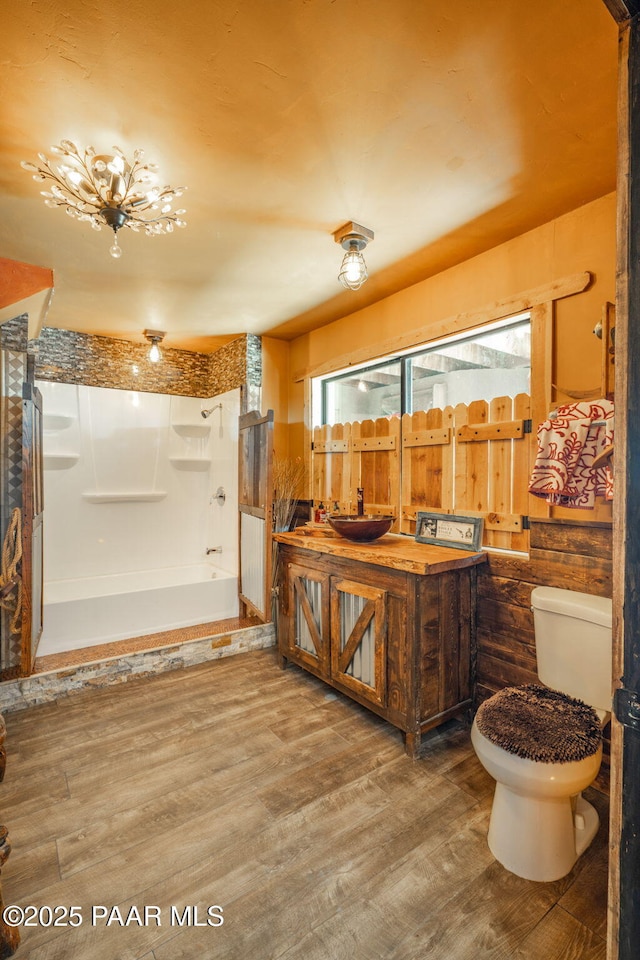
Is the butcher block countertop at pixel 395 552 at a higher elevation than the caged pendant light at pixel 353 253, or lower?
lower

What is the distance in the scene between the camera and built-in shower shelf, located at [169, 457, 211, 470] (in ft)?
15.4

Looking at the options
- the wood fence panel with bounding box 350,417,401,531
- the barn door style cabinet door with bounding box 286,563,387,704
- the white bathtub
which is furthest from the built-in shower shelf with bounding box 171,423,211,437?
the barn door style cabinet door with bounding box 286,563,387,704

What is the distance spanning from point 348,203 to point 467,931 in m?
2.75

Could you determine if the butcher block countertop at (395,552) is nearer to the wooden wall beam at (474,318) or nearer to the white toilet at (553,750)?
the white toilet at (553,750)

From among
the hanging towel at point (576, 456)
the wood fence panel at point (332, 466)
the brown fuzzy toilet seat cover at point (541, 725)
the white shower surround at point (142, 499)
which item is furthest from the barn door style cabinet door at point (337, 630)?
the white shower surround at point (142, 499)

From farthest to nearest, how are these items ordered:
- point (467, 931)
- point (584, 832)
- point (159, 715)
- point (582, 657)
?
point (159, 715) → point (582, 657) → point (584, 832) → point (467, 931)

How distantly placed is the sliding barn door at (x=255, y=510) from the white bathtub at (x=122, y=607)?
0.25m

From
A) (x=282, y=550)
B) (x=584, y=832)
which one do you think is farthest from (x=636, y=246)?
(x=282, y=550)

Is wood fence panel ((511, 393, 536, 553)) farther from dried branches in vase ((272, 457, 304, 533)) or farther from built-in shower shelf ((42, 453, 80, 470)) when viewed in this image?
built-in shower shelf ((42, 453, 80, 470))

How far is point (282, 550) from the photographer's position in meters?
3.06

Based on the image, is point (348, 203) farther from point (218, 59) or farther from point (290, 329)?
point (290, 329)

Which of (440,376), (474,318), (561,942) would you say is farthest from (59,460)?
(561,942)

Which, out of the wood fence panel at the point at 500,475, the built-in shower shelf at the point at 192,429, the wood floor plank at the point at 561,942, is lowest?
the wood floor plank at the point at 561,942

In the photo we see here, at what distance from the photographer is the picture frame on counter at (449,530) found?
2.43 m
